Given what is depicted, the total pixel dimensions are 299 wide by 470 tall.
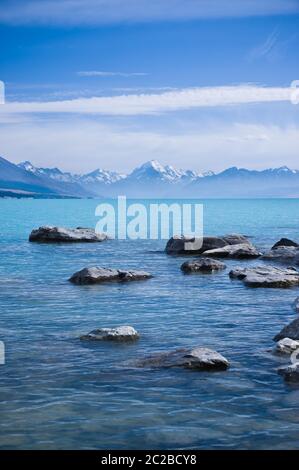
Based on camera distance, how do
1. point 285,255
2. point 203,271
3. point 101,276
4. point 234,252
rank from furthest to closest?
1. point 234,252
2. point 285,255
3. point 203,271
4. point 101,276

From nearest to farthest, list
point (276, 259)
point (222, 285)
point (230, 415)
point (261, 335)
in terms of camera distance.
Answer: point (230, 415) → point (261, 335) → point (222, 285) → point (276, 259)

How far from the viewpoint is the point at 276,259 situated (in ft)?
139

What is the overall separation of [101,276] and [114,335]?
1269 centimetres

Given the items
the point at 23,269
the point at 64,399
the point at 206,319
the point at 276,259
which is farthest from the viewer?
the point at 276,259

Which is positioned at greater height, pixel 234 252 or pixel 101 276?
pixel 234 252

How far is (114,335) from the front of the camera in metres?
19.4

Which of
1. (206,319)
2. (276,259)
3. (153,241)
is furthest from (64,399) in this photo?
(153,241)

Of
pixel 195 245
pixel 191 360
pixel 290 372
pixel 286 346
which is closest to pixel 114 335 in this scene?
pixel 191 360

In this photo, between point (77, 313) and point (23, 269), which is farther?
point (23, 269)

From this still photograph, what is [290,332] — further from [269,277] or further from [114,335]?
[269,277]

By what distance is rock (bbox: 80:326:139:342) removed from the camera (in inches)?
763

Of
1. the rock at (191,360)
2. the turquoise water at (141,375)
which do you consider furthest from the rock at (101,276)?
the rock at (191,360)
